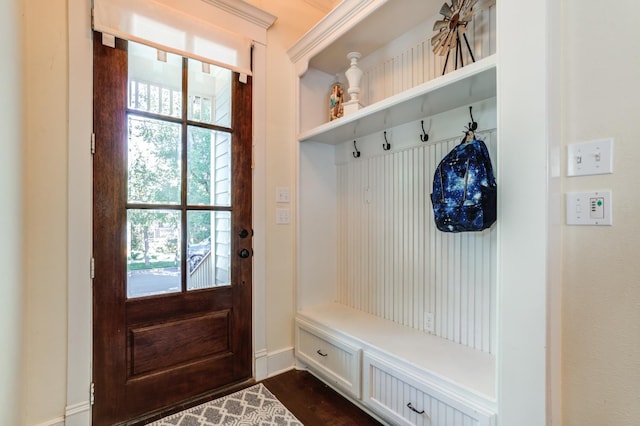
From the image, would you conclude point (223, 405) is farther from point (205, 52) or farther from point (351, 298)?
point (205, 52)

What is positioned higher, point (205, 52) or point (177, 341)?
point (205, 52)

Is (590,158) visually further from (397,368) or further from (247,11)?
(247,11)

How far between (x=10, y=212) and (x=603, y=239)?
7.04ft

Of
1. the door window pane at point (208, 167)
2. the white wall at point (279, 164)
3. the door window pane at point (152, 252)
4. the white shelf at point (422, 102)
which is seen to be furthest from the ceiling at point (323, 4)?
the door window pane at point (152, 252)

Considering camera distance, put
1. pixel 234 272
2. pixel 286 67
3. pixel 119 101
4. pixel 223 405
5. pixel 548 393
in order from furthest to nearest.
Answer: pixel 286 67
pixel 234 272
pixel 223 405
pixel 119 101
pixel 548 393

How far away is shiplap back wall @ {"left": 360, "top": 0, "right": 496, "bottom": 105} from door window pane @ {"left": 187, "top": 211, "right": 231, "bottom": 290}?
136 cm

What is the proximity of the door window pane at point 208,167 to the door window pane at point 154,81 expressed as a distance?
188 millimetres

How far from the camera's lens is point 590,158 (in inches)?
38.4

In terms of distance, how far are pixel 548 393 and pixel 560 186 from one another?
70 centimetres

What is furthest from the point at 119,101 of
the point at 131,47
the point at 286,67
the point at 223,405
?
the point at 223,405

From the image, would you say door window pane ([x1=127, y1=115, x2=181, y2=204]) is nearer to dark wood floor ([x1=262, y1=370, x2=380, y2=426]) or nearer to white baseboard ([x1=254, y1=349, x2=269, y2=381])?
white baseboard ([x1=254, y1=349, x2=269, y2=381])

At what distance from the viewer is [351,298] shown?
2.31 metres

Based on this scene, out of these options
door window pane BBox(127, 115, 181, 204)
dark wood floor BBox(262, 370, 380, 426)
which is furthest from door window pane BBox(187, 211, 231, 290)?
dark wood floor BBox(262, 370, 380, 426)

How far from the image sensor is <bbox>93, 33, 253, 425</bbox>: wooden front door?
157cm
